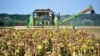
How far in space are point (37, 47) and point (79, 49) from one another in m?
1.73

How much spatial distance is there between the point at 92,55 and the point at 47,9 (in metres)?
34.8

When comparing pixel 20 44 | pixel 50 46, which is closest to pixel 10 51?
pixel 20 44

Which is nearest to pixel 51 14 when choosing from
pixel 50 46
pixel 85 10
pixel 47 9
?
pixel 47 9

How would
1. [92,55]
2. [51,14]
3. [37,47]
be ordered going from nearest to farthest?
[92,55] < [37,47] < [51,14]

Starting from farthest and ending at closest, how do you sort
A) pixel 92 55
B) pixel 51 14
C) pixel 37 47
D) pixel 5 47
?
pixel 51 14, pixel 5 47, pixel 37 47, pixel 92 55

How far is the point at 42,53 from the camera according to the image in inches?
550

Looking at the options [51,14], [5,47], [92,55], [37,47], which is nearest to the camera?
[92,55]

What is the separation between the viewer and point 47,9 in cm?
4769

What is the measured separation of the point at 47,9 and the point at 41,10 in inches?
33.5

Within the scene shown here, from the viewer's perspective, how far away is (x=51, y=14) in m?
46.8

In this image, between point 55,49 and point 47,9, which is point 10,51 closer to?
point 55,49

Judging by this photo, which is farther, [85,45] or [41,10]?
[41,10]

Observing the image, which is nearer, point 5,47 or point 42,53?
point 42,53

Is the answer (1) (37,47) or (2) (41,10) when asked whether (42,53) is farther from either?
(2) (41,10)
